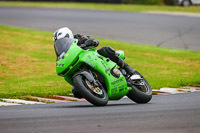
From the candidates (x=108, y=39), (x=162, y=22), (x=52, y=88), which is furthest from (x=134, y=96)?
(x=162, y=22)

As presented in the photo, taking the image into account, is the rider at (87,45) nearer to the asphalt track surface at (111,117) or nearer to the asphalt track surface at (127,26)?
the asphalt track surface at (111,117)

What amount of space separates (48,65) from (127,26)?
38.4 ft

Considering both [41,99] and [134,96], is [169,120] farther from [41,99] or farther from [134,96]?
[41,99]

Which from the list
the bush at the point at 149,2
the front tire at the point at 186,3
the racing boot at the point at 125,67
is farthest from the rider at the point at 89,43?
the bush at the point at 149,2

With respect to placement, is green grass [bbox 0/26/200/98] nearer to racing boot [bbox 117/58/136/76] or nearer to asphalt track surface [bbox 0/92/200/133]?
racing boot [bbox 117/58/136/76]

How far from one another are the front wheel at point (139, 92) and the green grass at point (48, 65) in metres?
2.20

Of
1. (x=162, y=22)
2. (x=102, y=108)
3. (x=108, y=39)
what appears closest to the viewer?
(x=102, y=108)

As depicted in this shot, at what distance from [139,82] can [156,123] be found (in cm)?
254

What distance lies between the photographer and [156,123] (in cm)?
689

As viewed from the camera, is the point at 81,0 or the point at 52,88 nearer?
Answer: the point at 52,88

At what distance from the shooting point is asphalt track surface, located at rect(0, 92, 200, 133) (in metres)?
6.57

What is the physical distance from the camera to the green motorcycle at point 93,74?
8461 mm

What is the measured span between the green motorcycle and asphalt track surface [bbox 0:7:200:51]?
10.5 m

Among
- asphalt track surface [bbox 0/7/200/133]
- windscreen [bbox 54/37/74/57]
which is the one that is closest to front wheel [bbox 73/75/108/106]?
asphalt track surface [bbox 0/7/200/133]
